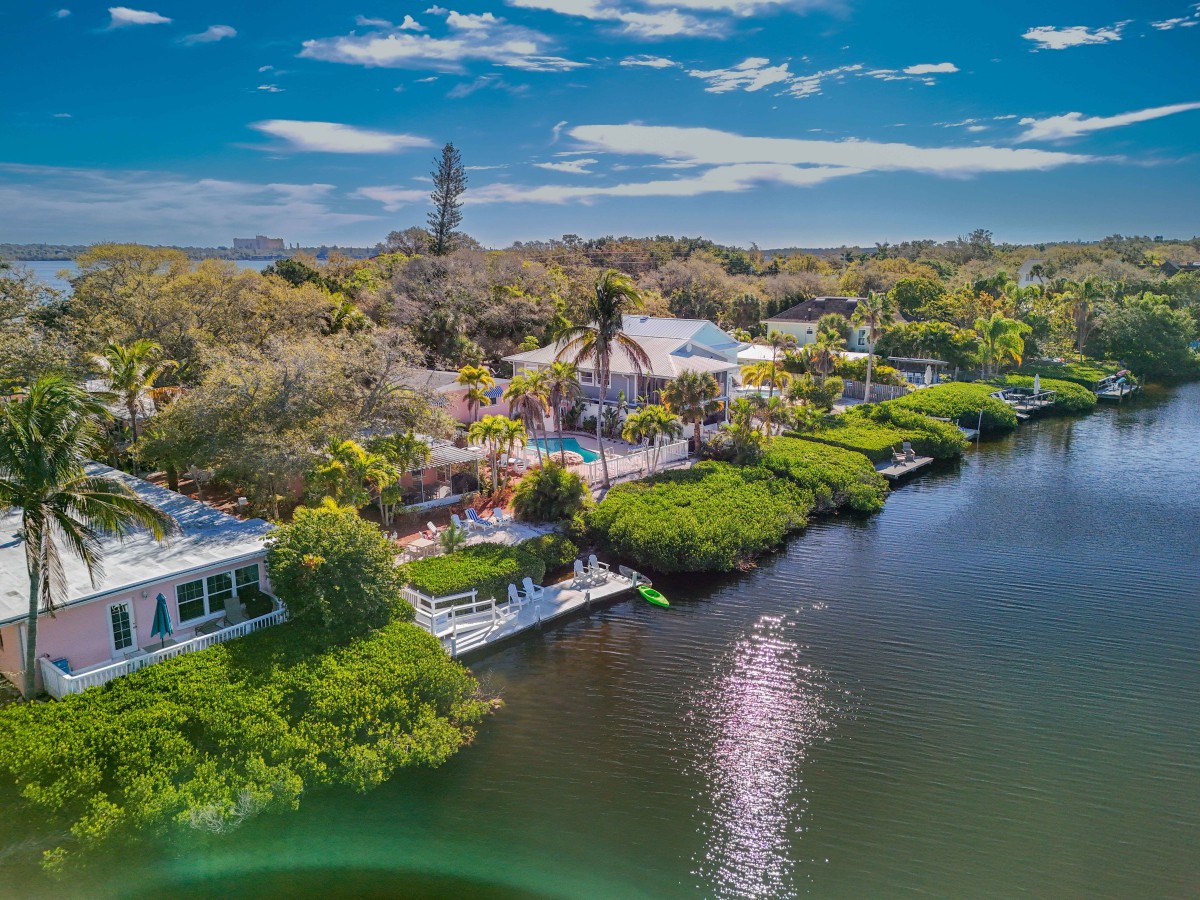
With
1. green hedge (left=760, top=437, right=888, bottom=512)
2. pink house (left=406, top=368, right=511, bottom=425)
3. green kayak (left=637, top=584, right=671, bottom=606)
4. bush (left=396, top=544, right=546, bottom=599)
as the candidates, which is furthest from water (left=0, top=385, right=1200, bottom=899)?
pink house (left=406, top=368, right=511, bottom=425)

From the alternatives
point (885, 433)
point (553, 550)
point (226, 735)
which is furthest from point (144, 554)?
point (885, 433)

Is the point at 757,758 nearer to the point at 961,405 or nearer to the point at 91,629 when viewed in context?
the point at 91,629

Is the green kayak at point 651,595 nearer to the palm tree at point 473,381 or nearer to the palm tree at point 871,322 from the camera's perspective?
the palm tree at point 473,381

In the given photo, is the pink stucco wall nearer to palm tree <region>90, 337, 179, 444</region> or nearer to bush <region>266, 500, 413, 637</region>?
bush <region>266, 500, 413, 637</region>

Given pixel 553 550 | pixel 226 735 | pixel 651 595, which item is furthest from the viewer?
pixel 553 550

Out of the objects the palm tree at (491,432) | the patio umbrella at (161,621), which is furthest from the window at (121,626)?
the palm tree at (491,432)

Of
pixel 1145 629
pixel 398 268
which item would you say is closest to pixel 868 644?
pixel 1145 629
